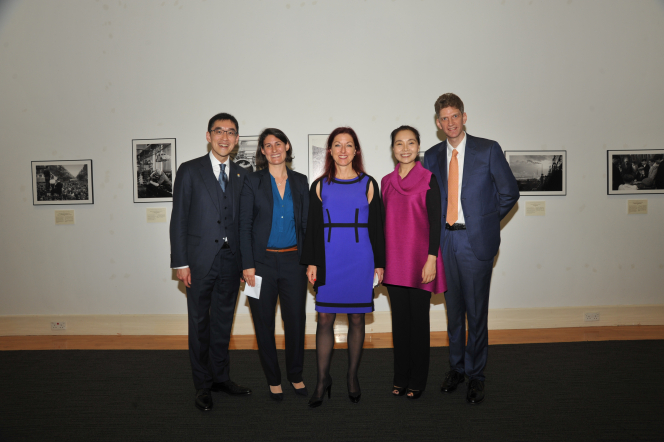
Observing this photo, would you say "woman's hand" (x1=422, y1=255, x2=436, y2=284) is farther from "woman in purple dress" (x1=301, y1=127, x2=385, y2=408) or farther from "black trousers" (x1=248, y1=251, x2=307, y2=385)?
"black trousers" (x1=248, y1=251, x2=307, y2=385)

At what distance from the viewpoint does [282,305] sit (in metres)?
2.78

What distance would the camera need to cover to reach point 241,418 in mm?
2539

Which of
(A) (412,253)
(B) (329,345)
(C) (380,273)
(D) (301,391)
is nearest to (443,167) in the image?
(A) (412,253)

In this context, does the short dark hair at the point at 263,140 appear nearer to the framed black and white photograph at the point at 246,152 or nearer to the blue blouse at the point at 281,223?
the blue blouse at the point at 281,223

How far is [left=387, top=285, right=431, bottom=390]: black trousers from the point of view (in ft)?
8.67

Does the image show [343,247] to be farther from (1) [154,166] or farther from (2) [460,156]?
(1) [154,166]

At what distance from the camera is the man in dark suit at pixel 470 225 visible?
281cm

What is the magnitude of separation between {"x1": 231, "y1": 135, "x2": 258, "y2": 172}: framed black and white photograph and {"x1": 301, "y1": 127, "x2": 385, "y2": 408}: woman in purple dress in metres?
1.89

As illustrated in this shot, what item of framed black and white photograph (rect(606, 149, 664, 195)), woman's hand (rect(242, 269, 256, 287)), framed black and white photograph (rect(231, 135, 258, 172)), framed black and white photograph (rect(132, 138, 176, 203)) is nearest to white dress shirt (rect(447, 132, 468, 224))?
woman's hand (rect(242, 269, 256, 287))

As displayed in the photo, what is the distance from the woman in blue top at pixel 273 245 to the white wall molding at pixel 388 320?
1.62 meters

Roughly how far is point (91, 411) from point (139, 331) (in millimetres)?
1834

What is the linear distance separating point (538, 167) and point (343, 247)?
3059mm

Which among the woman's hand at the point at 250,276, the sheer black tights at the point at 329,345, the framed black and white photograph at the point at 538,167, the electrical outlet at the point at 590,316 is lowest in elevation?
the electrical outlet at the point at 590,316

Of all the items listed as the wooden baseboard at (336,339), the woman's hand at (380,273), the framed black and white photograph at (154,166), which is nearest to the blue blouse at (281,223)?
the woman's hand at (380,273)
